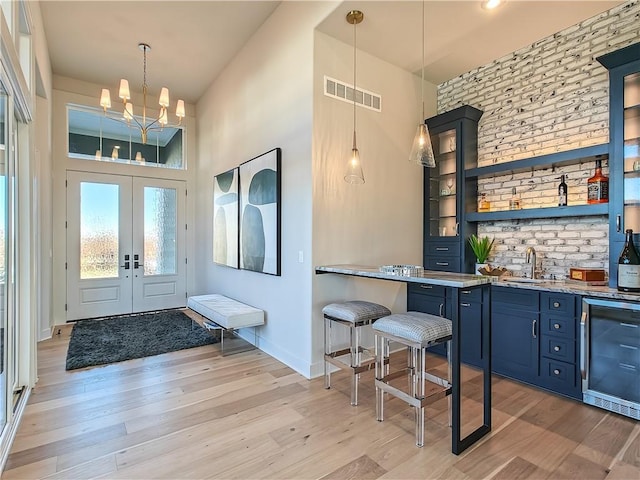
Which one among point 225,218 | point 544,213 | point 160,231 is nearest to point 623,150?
point 544,213

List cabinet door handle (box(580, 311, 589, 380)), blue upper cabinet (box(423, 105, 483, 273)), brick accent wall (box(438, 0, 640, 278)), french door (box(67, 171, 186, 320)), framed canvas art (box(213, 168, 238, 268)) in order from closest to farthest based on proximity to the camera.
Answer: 1. cabinet door handle (box(580, 311, 589, 380))
2. brick accent wall (box(438, 0, 640, 278))
3. blue upper cabinet (box(423, 105, 483, 273))
4. framed canvas art (box(213, 168, 238, 268))
5. french door (box(67, 171, 186, 320))

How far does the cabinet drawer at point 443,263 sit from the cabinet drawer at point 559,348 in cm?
122

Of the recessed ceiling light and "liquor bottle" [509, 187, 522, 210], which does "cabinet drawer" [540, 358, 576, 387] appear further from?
the recessed ceiling light

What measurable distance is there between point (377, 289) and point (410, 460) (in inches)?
79.2

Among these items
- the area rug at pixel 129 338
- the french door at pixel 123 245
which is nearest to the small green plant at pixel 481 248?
the area rug at pixel 129 338

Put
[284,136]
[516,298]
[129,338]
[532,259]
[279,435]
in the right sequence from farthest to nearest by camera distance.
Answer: [129,338] → [284,136] → [532,259] → [516,298] → [279,435]

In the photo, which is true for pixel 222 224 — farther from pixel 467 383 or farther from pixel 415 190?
pixel 467 383

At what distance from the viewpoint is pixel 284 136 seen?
3.82 m

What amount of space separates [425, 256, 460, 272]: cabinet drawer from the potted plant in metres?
0.22

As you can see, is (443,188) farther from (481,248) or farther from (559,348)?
(559,348)

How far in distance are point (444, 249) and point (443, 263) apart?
17 centimetres

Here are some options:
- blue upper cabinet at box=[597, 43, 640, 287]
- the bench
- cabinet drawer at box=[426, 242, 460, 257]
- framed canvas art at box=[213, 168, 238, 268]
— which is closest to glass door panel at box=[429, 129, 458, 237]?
cabinet drawer at box=[426, 242, 460, 257]

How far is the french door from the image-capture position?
5656 millimetres

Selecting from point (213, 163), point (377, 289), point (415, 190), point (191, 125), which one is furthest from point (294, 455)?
point (191, 125)
